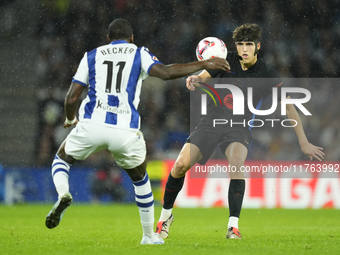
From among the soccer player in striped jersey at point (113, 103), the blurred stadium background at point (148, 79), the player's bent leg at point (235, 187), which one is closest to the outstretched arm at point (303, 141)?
the player's bent leg at point (235, 187)

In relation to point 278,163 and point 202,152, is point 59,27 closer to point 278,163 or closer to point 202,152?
point 278,163

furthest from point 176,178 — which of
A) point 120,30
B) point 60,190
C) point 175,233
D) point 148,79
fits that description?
point 148,79

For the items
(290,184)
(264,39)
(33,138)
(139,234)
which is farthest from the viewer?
(264,39)

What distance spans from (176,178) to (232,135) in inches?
28.1

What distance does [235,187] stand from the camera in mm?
4812

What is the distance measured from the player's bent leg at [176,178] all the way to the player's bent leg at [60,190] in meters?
1.30

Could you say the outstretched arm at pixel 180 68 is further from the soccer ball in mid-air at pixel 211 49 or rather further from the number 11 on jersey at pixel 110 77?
the soccer ball in mid-air at pixel 211 49

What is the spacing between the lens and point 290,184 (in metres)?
9.80

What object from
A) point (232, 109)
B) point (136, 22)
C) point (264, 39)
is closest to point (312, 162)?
point (264, 39)

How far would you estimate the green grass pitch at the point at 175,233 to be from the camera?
3803 mm

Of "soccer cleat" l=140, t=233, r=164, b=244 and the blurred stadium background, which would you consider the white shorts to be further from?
the blurred stadium background

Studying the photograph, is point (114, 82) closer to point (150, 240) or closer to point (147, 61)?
point (147, 61)

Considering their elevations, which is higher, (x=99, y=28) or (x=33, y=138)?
(x=99, y=28)

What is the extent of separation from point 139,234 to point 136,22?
9.36m
